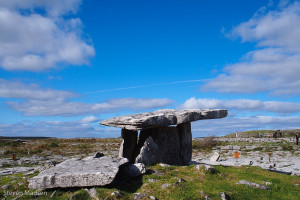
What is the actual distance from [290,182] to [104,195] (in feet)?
33.2

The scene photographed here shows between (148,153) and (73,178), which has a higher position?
(148,153)

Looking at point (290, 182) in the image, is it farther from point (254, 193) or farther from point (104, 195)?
point (104, 195)

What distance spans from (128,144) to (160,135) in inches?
103

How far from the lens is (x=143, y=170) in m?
12.7

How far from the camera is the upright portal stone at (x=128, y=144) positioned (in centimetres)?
1705

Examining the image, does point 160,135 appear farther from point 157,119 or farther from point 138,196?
point 138,196

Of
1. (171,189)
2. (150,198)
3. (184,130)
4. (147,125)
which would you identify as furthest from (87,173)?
(184,130)

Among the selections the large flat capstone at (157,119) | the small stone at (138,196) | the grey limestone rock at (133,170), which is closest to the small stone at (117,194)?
the small stone at (138,196)

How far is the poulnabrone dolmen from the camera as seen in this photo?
14578mm

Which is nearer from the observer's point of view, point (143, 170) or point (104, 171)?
point (104, 171)

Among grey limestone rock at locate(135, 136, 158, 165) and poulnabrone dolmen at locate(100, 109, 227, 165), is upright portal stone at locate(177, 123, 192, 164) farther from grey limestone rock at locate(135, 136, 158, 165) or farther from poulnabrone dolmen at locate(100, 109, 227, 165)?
grey limestone rock at locate(135, 136, 158, 165)

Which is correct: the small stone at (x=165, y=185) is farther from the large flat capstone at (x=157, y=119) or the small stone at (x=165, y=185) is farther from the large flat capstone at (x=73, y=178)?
the large flat capstone at (x=157, y=119)

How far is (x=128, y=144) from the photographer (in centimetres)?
1748

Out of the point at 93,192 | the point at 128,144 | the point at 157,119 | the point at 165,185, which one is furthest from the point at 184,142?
the point at 93,192
